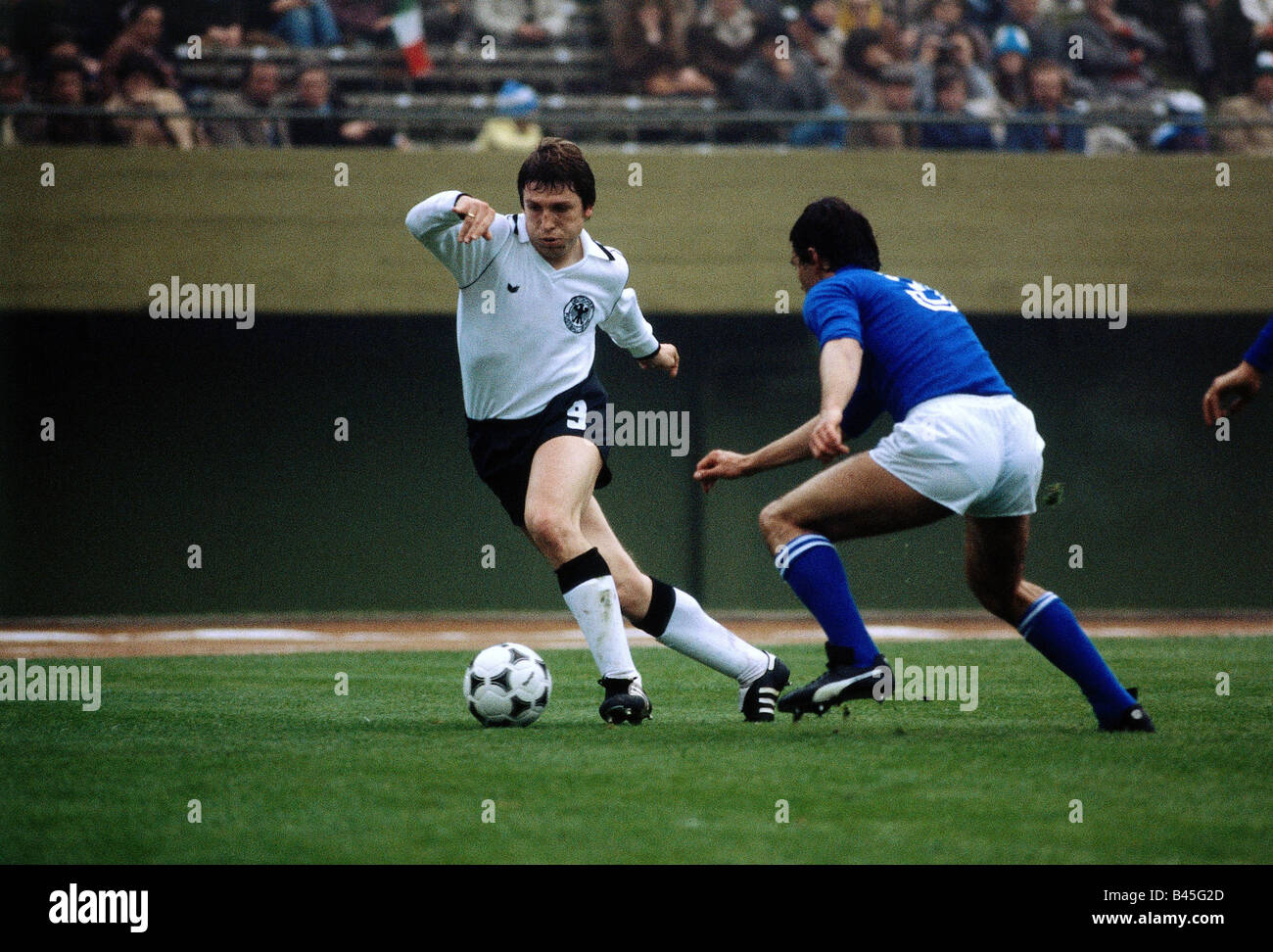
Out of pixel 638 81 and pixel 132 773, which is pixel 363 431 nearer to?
pixel 638 81

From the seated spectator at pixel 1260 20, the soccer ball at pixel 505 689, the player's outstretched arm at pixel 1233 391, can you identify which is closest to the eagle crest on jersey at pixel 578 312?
the soccer ball at pixel 505 689

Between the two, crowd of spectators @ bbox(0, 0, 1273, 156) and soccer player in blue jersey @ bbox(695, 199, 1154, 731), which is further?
crowd of spectators @ bbox(0, 0, 1273, 156)

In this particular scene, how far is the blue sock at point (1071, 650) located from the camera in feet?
18.1

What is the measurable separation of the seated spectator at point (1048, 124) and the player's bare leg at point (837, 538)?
9819 mm

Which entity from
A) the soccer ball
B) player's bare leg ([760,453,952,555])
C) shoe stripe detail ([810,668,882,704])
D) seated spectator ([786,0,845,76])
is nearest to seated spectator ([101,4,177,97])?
seated spectator ([786,0,845,76])

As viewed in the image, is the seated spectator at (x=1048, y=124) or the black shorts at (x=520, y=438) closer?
the black shorts at (x=520, y=438)

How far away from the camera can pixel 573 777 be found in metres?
4.65

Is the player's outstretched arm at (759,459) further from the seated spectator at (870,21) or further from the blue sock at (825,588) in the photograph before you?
the seated spectator at (870,21)

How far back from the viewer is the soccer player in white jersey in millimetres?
5762

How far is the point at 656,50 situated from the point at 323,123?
10.8 ft

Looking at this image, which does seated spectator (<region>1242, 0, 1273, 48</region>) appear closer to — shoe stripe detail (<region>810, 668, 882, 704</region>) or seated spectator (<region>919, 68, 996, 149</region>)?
seated spectator (<region>919, 68, 996, 149</region>)

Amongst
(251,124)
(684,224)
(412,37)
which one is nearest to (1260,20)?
(684,224)

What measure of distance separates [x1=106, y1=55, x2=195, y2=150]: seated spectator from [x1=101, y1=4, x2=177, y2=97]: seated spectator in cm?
2
